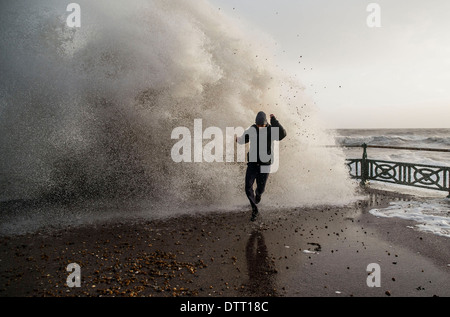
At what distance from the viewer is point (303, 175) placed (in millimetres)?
11664

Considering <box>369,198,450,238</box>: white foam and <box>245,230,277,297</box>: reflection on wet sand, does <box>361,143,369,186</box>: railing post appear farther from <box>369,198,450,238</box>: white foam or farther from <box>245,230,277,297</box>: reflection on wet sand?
<box>245,230,277,297</box>: reflection on wet sand

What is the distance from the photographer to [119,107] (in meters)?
11.6

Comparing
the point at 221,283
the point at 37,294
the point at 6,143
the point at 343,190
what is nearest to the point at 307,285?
A: the point at 221,283

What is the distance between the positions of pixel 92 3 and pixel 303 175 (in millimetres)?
10139

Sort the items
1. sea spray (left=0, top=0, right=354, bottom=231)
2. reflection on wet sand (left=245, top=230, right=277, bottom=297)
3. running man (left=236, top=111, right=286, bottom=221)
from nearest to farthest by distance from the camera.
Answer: reflection on wet sand (left=245, top=230, right=277, bottom=297)
running man (left=236, top=111, right=286, bottom=221)
sea spray (left=0, top=0, right=354, bottom=231)

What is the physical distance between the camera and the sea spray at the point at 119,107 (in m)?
11.1

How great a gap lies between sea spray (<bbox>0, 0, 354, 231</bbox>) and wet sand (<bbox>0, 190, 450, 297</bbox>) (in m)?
3.31

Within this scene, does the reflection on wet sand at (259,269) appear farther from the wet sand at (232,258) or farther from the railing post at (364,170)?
the railing post at (364,170)

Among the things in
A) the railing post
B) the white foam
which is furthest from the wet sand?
the railing post

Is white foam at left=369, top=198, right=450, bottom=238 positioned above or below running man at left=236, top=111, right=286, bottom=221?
below

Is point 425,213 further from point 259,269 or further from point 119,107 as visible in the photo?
point 119,107

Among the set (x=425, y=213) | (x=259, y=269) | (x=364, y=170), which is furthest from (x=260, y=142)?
(x=364, y=170)

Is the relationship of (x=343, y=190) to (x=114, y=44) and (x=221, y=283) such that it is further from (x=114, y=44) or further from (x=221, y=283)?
(x=114, y=44)

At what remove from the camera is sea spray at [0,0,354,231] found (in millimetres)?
11094
